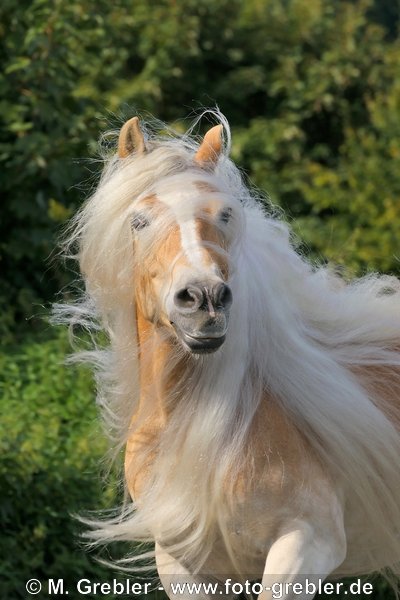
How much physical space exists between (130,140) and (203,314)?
2.47ft

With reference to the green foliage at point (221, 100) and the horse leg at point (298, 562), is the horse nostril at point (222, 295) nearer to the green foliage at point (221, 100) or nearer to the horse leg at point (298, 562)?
the horse leg at point (298, 562)

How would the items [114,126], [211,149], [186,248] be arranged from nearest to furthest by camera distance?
1. [186,248]
2. [211,149]
3. [114,126]

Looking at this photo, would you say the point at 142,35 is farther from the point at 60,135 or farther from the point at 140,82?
the point at 60,135

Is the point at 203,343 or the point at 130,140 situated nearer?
the point at 203,343

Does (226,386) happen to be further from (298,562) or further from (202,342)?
(298,562)

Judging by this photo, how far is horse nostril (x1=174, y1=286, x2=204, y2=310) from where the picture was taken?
3370 mm

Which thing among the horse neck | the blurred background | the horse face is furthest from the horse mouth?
the blurred background

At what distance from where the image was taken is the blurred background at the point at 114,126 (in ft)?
18.7

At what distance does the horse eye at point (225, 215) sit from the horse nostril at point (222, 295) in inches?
12.7

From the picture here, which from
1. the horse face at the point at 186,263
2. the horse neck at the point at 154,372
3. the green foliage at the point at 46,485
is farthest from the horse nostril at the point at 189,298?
the green foliage at the point at 46,485

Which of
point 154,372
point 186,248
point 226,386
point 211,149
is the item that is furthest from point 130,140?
point 226,386

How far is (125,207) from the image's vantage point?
12.5ft

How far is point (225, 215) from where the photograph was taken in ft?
12.1

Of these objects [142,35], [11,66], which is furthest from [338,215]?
[11,66]
